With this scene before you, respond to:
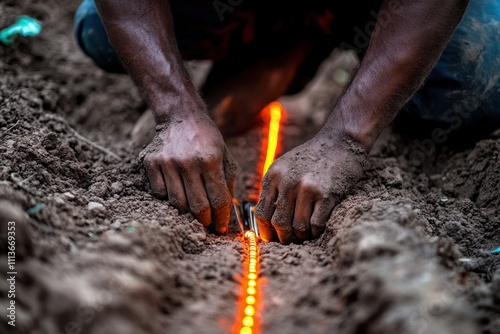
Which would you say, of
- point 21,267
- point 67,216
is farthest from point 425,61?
point 21,267

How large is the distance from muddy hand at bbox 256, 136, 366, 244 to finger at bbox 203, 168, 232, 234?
100 mm

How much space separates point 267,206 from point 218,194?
0.15m

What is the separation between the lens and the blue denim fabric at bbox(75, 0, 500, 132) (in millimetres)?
1878

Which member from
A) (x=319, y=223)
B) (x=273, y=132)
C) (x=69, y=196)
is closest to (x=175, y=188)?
(x=69, y=196)

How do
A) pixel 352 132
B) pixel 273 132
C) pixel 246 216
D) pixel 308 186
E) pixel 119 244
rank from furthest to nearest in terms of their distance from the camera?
pixel 273 132 → pixel 246 216 → pixel 352 132 → pixel 308 186 → pixel 119 244

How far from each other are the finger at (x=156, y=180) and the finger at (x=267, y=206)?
0.29 metres

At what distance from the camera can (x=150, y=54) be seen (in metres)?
1.61

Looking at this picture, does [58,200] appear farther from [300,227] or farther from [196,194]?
[300,227]

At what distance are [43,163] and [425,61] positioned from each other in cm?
115

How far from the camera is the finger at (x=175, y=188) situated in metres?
1.47

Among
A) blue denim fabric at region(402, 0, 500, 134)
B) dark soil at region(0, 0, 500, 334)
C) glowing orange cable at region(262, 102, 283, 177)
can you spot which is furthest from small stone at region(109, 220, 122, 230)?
blue denim fabric at region(402, 0, 500, 134)

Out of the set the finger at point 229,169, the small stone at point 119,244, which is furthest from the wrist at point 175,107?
the small stone at point 119,244

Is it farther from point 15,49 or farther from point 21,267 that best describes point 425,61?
point 15,49

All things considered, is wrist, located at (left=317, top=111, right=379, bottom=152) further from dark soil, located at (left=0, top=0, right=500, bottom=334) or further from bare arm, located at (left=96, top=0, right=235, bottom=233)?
bare arm, located at (left=96, top=0, right=235, bottom=233)
